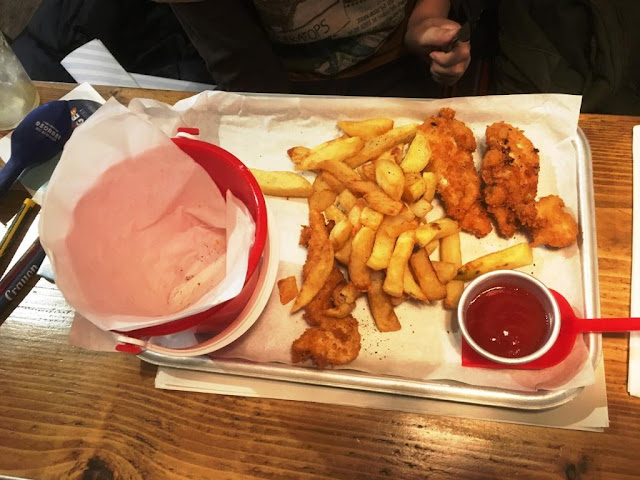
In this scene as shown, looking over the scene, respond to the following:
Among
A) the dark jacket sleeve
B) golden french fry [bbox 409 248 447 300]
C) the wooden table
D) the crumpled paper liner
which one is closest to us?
the crumpled paper liner

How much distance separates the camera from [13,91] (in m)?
1.54

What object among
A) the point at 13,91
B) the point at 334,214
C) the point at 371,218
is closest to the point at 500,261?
the point at 371,218

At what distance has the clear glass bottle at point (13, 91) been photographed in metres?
1.49

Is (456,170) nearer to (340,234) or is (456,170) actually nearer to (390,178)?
(390,178)

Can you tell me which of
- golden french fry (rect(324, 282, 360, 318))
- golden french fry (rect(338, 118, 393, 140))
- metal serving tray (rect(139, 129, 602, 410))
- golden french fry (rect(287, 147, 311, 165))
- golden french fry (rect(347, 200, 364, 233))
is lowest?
metal serving tray (rect(139, 129, 602, 410))

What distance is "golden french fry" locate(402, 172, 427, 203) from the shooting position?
1273 millimetres

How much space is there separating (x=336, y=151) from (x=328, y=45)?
0.55 metres

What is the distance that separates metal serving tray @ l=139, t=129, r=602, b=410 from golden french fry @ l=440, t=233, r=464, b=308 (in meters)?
0.20

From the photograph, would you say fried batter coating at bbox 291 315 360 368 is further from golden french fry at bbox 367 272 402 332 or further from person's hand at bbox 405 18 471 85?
person's hand at bbox 405 18 471 85

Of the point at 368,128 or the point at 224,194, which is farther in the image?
the point at 368,128

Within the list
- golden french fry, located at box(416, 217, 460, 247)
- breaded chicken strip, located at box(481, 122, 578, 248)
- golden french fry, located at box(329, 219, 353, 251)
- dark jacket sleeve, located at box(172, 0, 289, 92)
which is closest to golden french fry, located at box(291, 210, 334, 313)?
golden french fry, located at box(329, 219, 353, 251)

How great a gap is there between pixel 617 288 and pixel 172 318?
3.55 feet

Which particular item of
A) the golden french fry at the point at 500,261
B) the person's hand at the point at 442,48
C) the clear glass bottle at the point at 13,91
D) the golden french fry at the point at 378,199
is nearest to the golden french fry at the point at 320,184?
the golden french fry at the point at 378,199

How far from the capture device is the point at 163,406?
1216 millimetres
